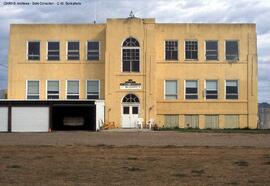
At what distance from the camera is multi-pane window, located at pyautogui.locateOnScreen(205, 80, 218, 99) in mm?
57219

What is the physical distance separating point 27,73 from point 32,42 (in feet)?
10.3

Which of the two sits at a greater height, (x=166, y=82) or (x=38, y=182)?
(x=166, y=82)

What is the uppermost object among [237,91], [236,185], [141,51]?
[141,51]

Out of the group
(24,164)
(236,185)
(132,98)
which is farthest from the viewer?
(132,98)

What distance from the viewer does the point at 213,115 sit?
57.2m

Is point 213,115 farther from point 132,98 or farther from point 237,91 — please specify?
point 132,98

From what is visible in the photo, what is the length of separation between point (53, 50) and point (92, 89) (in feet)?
18.1

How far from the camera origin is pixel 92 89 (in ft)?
188

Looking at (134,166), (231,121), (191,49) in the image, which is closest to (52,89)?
(191,49)

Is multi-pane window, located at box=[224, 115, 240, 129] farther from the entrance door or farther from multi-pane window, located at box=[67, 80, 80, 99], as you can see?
multi-pane window, located at box=[67, 80, 80, 99]

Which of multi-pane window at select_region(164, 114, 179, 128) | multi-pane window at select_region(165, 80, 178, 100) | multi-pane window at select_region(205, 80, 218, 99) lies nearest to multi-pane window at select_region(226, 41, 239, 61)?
multi-pane window at select_region(205, 80, 218, 99)

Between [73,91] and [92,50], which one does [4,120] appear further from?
[92,50]

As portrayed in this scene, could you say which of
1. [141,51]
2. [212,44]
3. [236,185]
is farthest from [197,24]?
[236,185]

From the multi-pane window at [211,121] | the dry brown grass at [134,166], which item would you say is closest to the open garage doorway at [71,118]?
the multi-pane window at [211,121]
